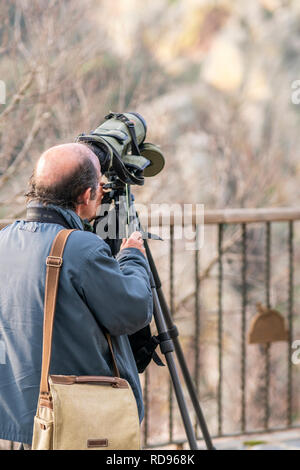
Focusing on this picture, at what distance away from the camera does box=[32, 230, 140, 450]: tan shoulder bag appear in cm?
181

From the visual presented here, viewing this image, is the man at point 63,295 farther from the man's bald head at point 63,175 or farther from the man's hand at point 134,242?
the man's hand at point 134,242

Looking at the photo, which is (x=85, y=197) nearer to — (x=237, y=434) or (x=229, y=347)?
(x=237, y=434)

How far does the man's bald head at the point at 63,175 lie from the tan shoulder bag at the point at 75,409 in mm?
154

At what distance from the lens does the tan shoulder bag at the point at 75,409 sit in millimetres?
1808

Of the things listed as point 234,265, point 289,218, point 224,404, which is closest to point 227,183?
point 234,265

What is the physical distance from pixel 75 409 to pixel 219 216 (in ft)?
5.78

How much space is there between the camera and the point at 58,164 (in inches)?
78.2

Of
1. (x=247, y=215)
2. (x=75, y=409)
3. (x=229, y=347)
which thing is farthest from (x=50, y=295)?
(x=229, y=347)

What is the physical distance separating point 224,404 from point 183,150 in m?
4.44

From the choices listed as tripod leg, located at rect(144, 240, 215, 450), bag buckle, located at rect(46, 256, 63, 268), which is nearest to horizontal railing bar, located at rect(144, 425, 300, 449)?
tripod leg, located at rect(144, 240, 215, 450)

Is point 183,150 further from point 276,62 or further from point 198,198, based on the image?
point 276,62

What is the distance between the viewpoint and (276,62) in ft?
51.7

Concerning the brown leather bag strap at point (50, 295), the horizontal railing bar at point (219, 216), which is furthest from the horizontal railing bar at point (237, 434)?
the brown leather bag strap at point (50, 295)

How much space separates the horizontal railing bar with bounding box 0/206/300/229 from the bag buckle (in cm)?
A: 107
